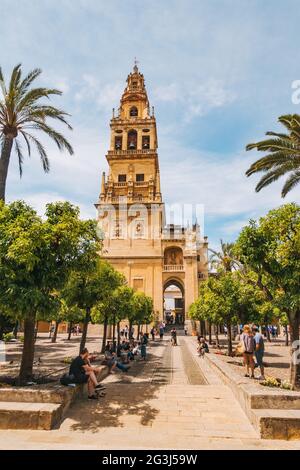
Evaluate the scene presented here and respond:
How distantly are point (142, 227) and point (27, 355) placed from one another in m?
33.5

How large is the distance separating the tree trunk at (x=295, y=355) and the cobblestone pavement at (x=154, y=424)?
1.68 meters

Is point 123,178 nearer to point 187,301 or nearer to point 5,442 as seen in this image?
point 187,301

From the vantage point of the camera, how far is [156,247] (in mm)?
39656

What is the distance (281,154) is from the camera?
1305 centimetres

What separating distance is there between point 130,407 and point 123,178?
38899 millimetres

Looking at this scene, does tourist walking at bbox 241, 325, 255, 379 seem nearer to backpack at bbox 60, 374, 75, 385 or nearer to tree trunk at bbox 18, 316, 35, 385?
backpack at bbox 60, 374, 75, 385

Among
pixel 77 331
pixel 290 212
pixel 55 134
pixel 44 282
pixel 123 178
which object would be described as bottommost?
pixel 77 331

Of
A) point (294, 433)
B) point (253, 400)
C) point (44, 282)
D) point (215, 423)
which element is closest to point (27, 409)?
point (44, 282)

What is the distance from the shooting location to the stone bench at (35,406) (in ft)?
17.3

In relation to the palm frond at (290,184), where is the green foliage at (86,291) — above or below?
below

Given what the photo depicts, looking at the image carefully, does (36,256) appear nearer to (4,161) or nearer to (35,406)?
(35,406)

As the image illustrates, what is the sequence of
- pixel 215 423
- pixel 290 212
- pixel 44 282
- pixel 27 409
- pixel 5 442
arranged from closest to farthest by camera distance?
1. pixel 5 442
2. pixel 27 409
3. pixel 215 423
4. pixel 44 282
5. pixel 290 212

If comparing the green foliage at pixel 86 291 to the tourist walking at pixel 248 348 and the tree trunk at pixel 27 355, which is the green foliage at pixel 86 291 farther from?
the tourist walking at pixel 248 348

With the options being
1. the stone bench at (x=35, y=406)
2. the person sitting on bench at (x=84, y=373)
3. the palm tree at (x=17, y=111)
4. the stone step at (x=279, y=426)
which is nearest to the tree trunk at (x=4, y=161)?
the palm tree at (x=17, y=111)
